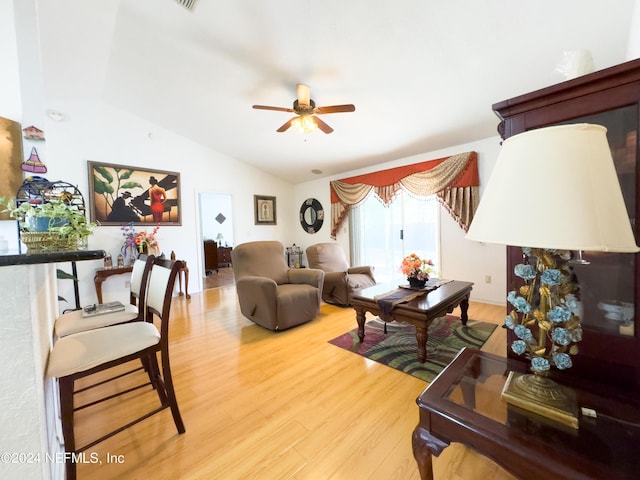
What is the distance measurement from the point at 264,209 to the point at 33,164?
13.4 ft

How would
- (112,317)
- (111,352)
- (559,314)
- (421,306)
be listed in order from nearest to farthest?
(559,314)
(111,352)
(112,317)
(421,306)

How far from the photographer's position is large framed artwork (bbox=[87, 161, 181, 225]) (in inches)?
142

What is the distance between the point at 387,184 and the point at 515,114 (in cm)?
335

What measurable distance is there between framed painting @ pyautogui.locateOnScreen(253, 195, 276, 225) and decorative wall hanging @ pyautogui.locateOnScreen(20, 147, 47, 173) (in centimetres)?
381

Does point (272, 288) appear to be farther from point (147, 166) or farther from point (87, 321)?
point (147, 166)

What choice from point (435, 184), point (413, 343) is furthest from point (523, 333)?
point (435, 184)

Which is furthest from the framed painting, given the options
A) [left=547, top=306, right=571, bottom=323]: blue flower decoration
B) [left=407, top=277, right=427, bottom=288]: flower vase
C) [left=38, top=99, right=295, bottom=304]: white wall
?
[left=547, top=306, right=571, bottom=323]: blue flower decoration

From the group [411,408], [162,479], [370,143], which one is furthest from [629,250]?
[370,143]

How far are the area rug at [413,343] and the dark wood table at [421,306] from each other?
96 millimetres

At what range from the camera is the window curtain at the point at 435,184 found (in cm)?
341

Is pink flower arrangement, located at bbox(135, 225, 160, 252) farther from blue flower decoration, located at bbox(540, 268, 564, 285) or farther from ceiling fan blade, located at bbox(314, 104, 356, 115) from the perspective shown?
blue flower decoration, located at bbox(540, 268, 564, 285)

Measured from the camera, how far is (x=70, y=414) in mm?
1064

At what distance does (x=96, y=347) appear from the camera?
119 cm

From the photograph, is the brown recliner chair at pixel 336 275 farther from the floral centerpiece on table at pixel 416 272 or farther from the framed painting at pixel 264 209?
the framed painting at pixel 264 209
